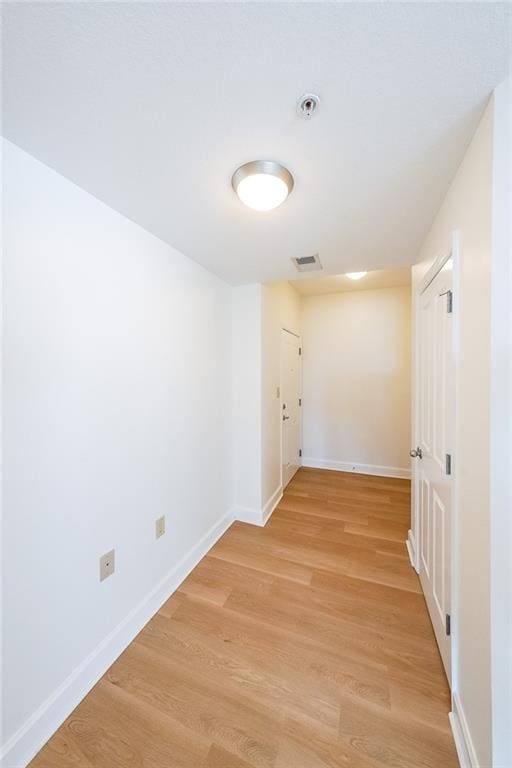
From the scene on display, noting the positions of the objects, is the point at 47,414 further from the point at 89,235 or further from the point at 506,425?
the point at 506,425

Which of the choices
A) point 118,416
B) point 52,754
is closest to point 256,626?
point 52,754

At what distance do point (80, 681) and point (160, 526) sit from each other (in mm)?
696

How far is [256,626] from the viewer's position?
1561mm

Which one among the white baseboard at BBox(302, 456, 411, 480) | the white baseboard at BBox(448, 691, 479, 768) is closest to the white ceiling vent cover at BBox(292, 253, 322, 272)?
the white baseboard at BBox(448, 691, 479, 768)

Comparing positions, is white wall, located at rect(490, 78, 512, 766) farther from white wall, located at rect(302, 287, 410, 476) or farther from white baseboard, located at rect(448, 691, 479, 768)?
white wall, located at rect(302, 287, 410, 476)

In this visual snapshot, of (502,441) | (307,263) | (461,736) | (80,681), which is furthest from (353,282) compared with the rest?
(80,681)

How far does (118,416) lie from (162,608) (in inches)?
48.9

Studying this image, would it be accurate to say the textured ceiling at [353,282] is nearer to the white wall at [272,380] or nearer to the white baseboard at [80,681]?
the white wall at [272,380]

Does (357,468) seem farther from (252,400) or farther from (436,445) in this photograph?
(436,445)

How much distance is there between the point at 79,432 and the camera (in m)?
1.26

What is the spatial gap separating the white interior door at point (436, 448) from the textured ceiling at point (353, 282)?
5.01 feet

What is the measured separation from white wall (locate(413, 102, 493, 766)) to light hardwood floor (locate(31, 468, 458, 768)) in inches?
11.9

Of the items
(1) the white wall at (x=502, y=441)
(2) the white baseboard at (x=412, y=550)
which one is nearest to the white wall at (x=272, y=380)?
(2) the white baseboard at (x=412, y=550)

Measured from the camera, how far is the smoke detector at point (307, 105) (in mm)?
842
